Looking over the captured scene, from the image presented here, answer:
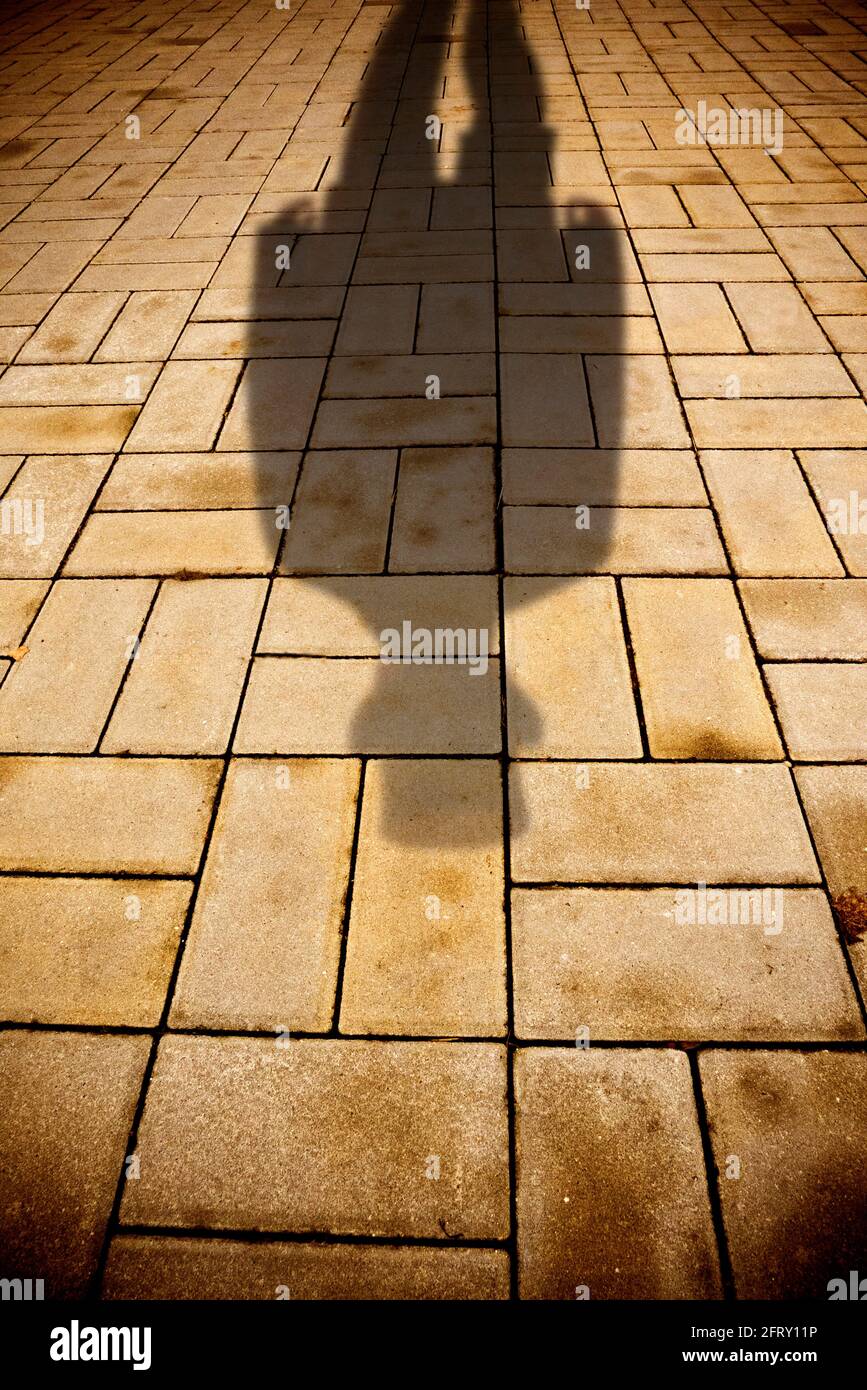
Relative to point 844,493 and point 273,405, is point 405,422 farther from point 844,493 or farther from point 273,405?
point 844,493

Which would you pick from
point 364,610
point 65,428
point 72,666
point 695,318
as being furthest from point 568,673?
point 65,428

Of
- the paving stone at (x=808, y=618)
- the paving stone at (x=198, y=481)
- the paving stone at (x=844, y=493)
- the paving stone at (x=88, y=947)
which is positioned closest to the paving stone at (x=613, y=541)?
the paving stone at (x=808, y=618)

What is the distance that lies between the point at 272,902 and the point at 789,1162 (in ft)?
3.68

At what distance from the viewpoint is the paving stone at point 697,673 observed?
191cm

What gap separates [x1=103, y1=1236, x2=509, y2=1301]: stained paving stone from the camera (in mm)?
1249

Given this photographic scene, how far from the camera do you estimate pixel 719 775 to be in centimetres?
184

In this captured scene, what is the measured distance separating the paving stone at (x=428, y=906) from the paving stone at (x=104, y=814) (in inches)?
17.0

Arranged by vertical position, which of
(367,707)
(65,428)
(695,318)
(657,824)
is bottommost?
(657,824)

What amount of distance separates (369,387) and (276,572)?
3.67 feet

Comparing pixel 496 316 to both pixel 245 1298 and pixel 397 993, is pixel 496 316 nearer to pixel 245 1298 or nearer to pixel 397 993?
pixel 397 993

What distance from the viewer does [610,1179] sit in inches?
52.6

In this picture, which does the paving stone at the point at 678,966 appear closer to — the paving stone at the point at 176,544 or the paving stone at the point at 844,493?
the paving stone at the point at 844,493

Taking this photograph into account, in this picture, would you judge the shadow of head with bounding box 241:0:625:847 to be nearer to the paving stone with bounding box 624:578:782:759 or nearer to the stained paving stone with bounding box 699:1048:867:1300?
the paving stone with bounding box 624:578:782:759

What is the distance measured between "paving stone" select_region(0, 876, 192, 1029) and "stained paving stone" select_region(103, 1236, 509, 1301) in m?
0.41
